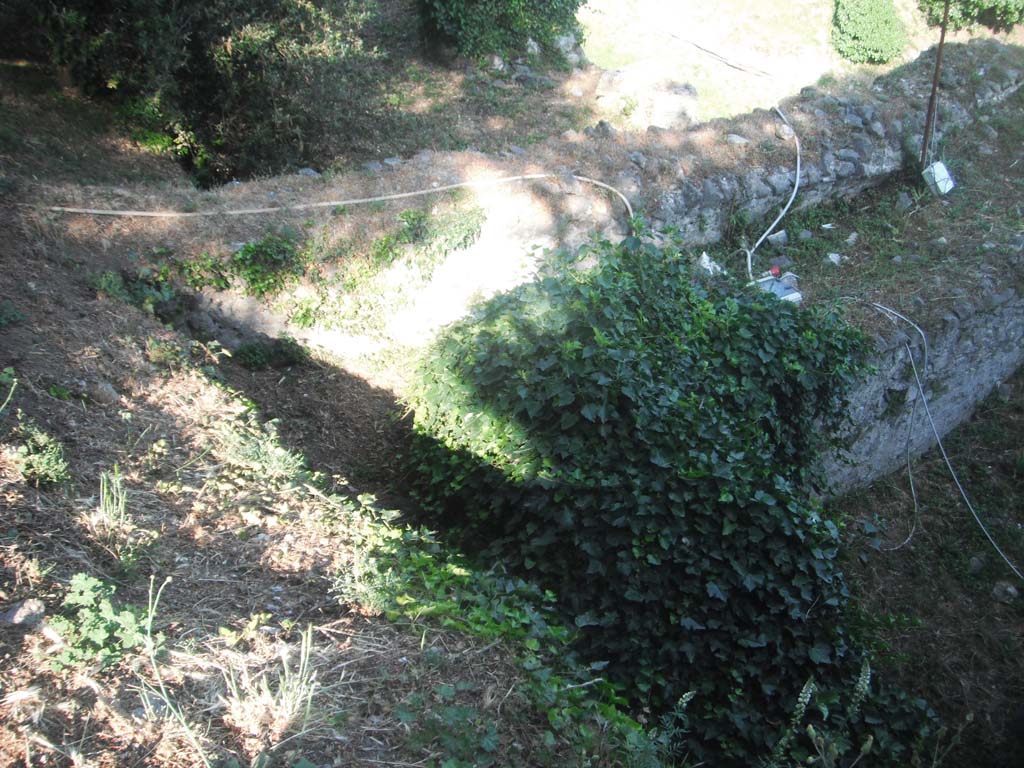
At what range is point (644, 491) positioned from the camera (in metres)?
4.15

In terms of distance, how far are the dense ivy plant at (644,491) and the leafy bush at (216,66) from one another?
446 cm

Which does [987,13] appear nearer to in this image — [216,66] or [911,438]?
[911,438]

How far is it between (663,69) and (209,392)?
456 inches

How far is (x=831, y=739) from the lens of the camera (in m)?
3.60

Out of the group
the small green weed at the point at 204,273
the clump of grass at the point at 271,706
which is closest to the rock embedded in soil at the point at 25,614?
the clump of grass at the point at 271,706

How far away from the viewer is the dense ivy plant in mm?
3918

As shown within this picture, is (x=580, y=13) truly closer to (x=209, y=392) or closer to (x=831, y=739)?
(x=209, y=392)

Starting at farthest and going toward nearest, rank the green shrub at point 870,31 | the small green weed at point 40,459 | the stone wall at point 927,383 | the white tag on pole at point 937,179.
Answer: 1. the green shrub at point 870,31
2. the white tag on pole at point 937,179
3. the stone wall at point 927,383
4. the small green weed at point 40,459

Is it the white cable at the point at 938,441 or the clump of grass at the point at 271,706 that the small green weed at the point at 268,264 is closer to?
the clump of grass at the point at 271,706

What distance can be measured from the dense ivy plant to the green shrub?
12603 mm

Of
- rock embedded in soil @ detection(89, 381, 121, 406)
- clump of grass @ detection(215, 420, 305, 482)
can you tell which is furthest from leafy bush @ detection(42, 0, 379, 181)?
clump of grass @ detection(215, 420, 305, 482)

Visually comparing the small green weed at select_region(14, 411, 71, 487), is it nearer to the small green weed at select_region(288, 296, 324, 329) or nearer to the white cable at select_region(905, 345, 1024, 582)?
the small green weed at select_region(288, 296, 324, 329)

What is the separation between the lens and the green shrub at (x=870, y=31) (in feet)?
49.1

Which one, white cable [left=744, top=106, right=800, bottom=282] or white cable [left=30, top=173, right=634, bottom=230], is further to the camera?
white cable [left=744, top=106, right=800, bottom=282]
